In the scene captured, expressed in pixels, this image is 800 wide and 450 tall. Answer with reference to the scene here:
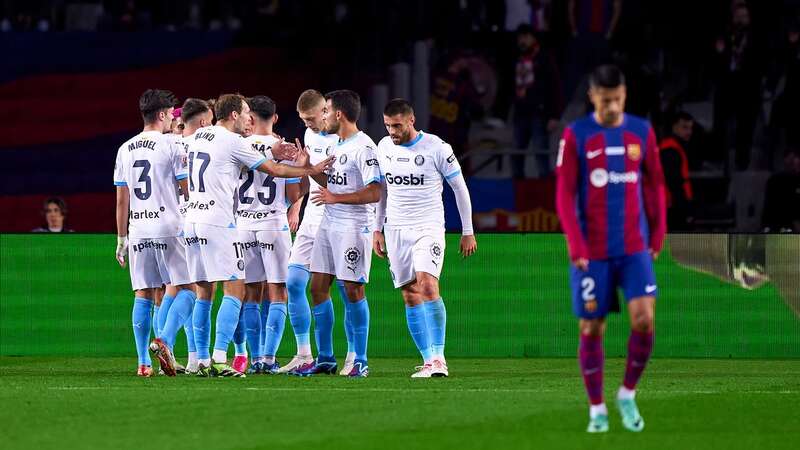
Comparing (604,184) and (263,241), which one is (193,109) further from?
(604,184)

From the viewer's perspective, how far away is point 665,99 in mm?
22859

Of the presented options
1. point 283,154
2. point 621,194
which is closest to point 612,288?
point 621,194

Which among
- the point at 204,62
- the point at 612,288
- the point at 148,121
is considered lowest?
the point at 612,288

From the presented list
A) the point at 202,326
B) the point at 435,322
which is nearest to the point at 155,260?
the point at 202,326

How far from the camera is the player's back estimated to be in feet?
28.7

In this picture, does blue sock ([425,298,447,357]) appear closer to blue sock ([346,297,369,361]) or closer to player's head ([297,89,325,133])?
blue sock ([346,297,369,361])

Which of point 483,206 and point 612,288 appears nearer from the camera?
point 612,288

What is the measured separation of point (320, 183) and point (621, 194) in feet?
15.6

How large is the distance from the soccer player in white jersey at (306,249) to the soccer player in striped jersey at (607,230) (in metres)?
4.68

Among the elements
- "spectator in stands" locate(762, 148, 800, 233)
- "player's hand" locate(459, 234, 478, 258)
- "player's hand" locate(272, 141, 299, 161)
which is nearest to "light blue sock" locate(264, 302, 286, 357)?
"player's hand" locate(272, 141, 299, 161)

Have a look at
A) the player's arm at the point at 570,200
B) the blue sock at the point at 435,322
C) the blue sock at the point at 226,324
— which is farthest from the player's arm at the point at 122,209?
the player's arm at the point at 570,200

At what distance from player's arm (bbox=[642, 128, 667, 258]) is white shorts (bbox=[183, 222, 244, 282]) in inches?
180

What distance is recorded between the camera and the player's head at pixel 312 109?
13398 millimetres

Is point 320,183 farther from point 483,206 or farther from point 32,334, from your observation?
point 483,206
